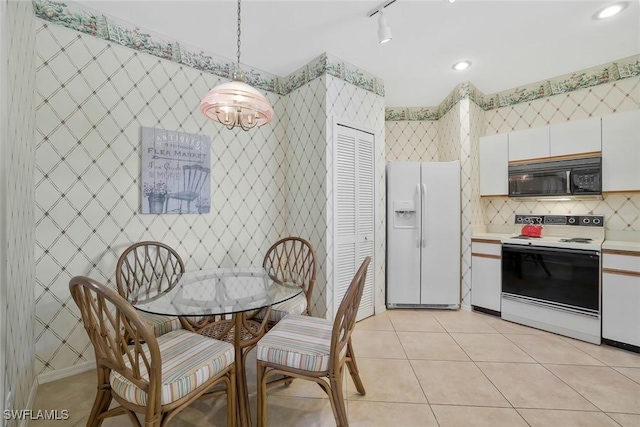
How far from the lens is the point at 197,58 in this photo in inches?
105

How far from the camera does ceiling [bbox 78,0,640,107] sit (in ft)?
7.04

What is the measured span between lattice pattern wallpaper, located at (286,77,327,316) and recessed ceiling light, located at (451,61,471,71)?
1.44 meters

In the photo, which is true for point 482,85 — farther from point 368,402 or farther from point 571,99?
point 368,402

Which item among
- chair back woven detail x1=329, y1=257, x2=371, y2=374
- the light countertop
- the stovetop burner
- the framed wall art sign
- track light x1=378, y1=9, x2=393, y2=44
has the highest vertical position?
track light x1=378, y1=9, x2=393, y2=44

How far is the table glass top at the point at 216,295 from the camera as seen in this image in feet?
4.60

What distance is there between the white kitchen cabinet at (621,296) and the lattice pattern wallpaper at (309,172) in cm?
244

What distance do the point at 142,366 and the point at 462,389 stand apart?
1918mm

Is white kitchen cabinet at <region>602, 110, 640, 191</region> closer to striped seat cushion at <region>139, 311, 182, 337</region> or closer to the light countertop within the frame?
the light countertop

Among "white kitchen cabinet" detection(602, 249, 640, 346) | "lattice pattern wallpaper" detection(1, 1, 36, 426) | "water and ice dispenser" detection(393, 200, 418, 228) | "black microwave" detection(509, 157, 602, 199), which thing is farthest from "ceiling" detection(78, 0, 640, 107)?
"white kitchen cabinet" detection(602, 249, 640, 346)

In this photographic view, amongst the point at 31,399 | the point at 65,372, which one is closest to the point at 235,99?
the point at 31,399

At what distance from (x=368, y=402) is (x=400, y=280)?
179cm

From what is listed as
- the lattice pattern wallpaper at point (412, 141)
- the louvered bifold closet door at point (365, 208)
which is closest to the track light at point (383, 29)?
the louvered bifold closet door at point (365, 208)

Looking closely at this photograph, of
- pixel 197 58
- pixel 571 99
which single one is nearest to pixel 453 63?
pixel 571 99

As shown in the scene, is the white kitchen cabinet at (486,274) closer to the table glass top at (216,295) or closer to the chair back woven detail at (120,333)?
A: the table glass top at (216,295)
